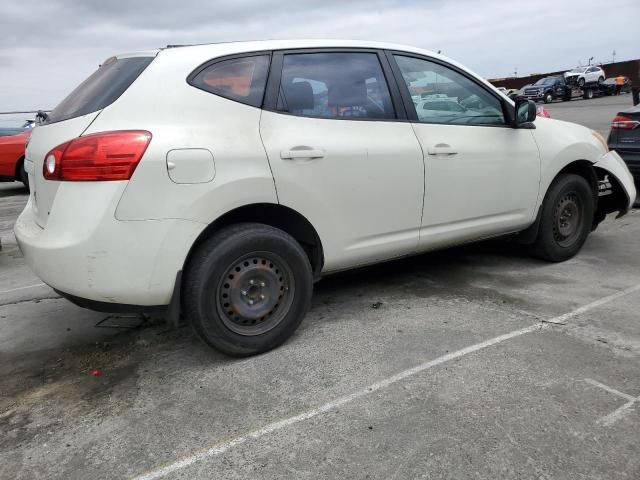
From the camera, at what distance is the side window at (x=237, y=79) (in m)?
3.00

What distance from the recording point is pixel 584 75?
3428cm

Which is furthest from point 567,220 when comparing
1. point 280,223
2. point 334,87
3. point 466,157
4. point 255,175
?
point 255,175

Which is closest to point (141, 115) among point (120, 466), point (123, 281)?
point (123, 281)

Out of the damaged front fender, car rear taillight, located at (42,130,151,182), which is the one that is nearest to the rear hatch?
car rear taillight, located at (42,130,151,182)

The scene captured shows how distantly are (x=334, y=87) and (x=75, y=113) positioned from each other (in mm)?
1534

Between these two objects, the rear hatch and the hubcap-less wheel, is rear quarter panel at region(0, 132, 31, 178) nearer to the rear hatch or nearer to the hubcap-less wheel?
the rear hatch

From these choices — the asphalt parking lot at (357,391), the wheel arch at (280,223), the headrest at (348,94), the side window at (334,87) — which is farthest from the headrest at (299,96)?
the asphalt parking lot at (357,391)

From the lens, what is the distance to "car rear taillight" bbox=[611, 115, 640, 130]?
22.5ft

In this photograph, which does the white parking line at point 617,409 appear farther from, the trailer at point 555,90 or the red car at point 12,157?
the trailer at point 555,90

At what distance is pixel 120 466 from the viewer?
7.41ft

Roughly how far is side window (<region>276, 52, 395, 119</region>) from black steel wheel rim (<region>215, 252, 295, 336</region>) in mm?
921

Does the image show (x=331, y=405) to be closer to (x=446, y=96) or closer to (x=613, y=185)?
(x=446, y=96)

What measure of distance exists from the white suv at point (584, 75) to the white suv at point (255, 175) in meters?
34.0

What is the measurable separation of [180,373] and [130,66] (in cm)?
174
